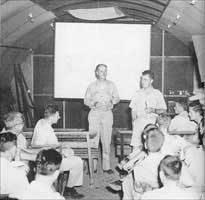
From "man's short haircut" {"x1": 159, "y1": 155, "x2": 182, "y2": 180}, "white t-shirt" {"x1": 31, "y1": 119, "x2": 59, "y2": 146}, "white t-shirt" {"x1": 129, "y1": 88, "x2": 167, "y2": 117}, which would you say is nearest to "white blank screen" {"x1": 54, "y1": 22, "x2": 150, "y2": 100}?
"white t-shirt" {"x1": 129, "y1": 88, "x2": 167, "y2": 117}

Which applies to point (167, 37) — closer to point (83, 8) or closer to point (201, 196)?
point (83, 8)

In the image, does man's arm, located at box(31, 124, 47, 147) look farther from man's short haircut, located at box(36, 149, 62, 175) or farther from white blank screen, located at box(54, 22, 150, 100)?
white blank screen, located at box(54, 22, 150, 100)

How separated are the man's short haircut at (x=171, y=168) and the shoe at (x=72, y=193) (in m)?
2.49

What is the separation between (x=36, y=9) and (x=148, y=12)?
303 centimetres

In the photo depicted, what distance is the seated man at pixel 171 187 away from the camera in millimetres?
3123

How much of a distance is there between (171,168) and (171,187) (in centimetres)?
14

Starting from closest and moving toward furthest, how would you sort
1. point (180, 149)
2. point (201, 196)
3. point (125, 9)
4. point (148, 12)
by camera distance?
point (201, 196), point (180, 149), point (148, 12), point (125, 9)

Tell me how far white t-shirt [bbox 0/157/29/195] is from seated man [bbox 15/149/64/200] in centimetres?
29

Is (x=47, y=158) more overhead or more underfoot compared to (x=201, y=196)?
more overhead

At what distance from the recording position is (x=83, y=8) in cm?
1120

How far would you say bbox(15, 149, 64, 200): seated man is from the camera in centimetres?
320

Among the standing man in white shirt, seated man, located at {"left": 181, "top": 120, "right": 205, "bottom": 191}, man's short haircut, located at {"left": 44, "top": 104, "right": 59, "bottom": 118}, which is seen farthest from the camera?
the standing man in white shirt

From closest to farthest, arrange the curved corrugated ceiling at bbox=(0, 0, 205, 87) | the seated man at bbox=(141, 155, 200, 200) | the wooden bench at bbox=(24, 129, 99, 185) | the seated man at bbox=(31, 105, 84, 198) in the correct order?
the seated man at bbox=(141, 155, 200, 200)
the seated man at bbox=(31, 105, 84, 198)
the wooden bench at bbox=(24, 129, 99, 185)
the curved corrugated ceiling at bbox=(0, 0, 205, 87)

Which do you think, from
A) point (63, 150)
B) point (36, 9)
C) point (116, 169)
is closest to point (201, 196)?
point (63, 150)
